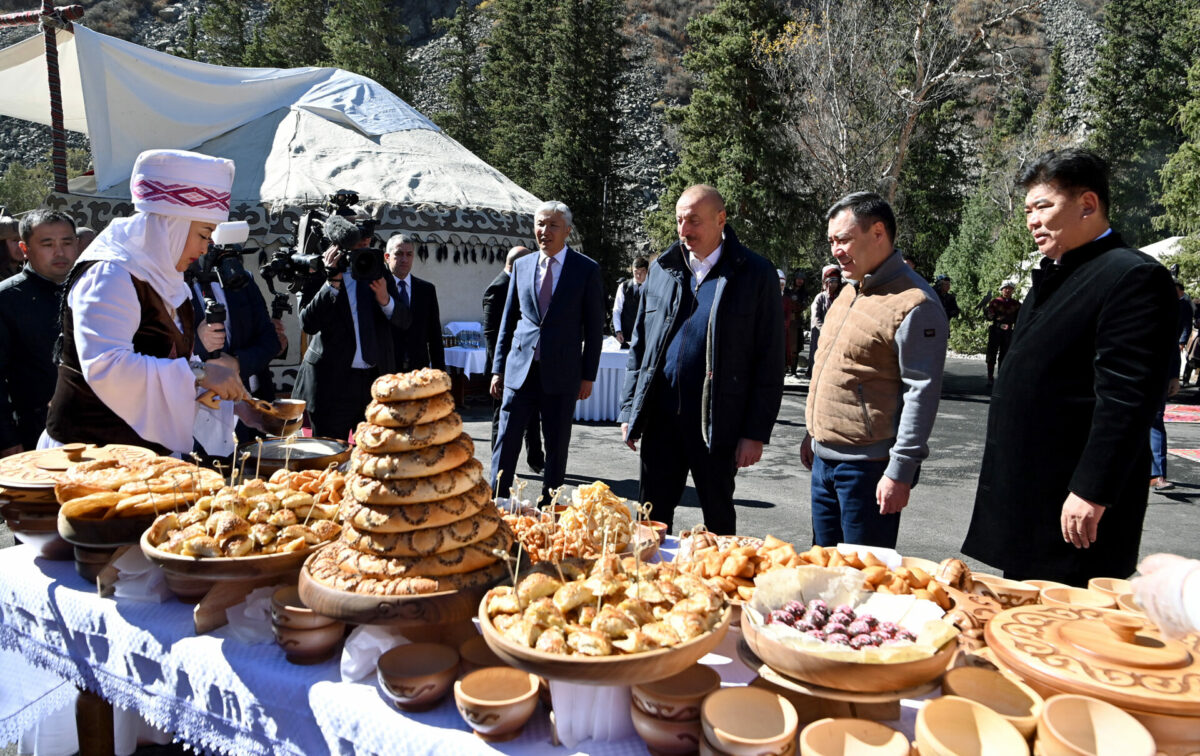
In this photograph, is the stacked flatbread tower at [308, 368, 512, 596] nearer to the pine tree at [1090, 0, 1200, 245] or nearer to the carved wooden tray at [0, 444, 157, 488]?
the carved wooden tray at [0, 444, 157, 488]

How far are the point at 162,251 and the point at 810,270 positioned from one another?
28535 millimetres

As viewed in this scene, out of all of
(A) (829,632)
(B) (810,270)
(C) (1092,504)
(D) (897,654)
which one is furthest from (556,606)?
(B) (810,270)

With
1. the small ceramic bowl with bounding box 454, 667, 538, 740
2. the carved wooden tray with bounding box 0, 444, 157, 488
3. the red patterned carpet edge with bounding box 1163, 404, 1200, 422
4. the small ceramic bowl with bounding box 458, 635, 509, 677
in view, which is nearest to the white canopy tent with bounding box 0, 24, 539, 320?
the carved wooden tray with bounding box 0, 444, 157, 488

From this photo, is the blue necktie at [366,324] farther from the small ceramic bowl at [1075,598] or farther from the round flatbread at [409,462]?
the small ceramic bowl at [1075,598]

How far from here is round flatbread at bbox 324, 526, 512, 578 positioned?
171 centimetres

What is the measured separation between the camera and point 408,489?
1.73 metres

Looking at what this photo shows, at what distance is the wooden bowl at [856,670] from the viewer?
4.37 feet

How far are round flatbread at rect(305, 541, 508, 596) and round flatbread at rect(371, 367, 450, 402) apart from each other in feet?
1.25

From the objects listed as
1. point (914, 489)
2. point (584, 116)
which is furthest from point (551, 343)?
point (584, 116)

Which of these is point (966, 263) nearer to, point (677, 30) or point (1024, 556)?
point (1024, 556)

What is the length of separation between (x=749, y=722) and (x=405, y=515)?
86 cm

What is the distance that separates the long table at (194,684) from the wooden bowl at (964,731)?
199 millimetres

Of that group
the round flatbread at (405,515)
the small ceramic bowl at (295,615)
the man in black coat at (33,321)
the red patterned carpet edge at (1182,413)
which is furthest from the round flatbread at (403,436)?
the red patterned carpet edge at (1182,413)

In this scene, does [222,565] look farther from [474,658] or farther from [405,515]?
[474,658]
